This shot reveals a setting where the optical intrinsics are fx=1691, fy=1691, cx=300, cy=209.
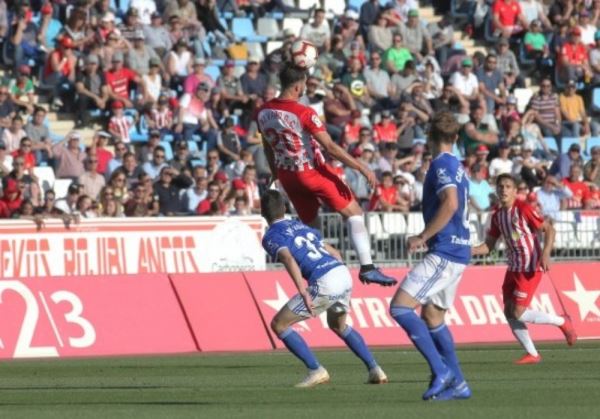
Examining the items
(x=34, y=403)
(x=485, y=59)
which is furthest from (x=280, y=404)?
(x=485, y=59)

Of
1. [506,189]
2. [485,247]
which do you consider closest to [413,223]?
[506,189]

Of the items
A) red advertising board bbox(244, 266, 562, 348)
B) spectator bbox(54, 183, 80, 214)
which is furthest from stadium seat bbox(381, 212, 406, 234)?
spectator bbox(54, 183, 80, 214)

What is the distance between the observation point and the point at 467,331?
2272 cm

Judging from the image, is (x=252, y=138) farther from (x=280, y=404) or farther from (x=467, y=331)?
(x=280, y=404)

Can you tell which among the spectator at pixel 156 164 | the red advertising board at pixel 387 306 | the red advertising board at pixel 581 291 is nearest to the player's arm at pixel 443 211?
the red advertising board at pixel 387 306

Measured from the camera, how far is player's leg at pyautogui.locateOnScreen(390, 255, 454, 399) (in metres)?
12.1

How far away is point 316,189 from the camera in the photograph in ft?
48.5

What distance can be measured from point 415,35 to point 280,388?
19.2 meters

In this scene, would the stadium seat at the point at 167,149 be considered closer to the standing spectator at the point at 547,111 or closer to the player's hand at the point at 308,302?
the standing spectator at the point at 547,111

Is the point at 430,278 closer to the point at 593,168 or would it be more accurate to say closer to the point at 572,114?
the point at 593,168

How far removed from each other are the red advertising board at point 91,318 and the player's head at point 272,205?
288 inches

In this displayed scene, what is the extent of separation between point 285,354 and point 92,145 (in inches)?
302

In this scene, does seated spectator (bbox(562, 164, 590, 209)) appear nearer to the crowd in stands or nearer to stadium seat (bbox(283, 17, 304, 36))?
the crowd in stands

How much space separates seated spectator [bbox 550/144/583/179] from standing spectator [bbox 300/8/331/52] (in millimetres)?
4753
